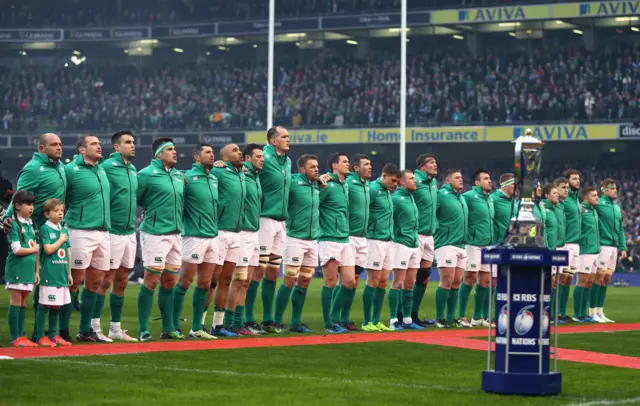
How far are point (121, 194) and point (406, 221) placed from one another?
4.77 metres

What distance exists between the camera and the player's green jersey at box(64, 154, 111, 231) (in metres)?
12.9

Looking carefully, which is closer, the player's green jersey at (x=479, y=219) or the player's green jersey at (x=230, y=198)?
the player's green jersey at (x=230, y=198)

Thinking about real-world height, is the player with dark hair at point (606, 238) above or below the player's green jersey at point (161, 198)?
below

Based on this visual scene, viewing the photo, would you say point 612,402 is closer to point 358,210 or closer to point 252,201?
point 252,201

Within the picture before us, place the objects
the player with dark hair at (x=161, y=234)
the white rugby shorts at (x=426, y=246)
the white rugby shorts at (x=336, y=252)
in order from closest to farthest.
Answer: the player with dark hair at (x=161, y=234) → the white rugby shorts at (x=336, y=252) → the white rugby shorts at (x=426, y=246)

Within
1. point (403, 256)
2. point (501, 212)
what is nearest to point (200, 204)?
point (403, 256)

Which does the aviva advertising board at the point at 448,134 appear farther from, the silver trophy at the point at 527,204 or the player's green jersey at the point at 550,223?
the silver trophy at the point at 527,204

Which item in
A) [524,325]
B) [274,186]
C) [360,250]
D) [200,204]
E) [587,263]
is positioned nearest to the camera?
[524,325]

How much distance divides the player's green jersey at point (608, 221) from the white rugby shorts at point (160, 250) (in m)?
8.81

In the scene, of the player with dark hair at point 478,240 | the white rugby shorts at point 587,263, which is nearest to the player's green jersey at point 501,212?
the player with dark hair at point 478,240

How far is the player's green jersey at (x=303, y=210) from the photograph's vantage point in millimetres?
15281

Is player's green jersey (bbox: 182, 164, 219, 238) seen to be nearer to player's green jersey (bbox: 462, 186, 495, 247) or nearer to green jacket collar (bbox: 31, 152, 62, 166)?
green jacket collar (bbox: 31, 152, 62, 166)

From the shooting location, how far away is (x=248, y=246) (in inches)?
574

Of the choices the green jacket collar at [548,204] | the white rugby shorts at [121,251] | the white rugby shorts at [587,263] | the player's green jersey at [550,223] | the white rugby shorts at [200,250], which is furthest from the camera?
the white rugby shorts at [587,263]
